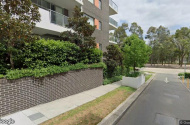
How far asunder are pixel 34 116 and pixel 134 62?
819 cm

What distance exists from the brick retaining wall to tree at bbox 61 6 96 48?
210 centimetres

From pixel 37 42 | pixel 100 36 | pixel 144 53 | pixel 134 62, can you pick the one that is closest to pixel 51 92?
pixel 37 42

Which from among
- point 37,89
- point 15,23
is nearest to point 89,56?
point 37,89

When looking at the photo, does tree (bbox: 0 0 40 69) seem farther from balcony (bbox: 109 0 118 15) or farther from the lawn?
balcony (bbox: 109 0 118 15)

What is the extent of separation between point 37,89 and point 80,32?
4601 mm

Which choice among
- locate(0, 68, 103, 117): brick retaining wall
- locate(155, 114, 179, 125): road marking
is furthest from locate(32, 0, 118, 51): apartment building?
Result: locate(155, 114, 179, 125): road marking

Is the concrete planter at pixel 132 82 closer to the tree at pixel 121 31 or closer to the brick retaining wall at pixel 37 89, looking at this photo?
the brick retaining wall at pixel 37 89

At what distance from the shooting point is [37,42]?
15.5ft

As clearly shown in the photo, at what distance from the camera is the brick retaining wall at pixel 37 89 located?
147 inches

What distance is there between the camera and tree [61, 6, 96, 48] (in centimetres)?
680

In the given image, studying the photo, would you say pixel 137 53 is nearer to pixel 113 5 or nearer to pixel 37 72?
pixel 37 72

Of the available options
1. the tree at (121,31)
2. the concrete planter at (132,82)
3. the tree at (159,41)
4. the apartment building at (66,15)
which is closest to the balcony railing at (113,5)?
the apartment building at (66,15)

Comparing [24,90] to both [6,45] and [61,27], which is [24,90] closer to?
[6,45]

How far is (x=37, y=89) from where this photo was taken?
4.54 meters
